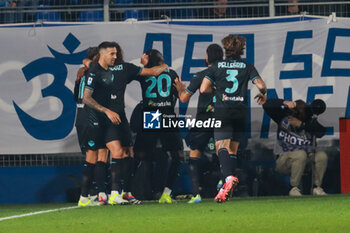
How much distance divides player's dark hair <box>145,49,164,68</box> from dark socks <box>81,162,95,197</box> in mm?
1784

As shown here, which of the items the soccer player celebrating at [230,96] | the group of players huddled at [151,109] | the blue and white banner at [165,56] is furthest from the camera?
the blue and white banner at [165,56]

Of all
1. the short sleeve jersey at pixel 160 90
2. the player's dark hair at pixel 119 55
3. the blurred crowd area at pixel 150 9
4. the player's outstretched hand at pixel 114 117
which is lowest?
the player's outstretched hand at pixel 114 117

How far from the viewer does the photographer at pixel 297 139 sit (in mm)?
11164

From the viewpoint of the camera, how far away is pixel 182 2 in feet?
38.9

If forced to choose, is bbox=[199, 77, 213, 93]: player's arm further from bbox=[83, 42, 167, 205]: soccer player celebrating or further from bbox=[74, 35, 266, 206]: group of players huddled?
bbox=[83, 42, 167, 205]: soccer player celebrating

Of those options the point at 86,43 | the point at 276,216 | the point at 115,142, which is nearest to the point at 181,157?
the point at 115,142

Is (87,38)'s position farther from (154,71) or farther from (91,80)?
(91,80)

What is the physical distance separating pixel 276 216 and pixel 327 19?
5.50 metres

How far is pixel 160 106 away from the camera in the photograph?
1100cm

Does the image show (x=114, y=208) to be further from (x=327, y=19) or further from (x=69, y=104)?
(x=327, y=19)

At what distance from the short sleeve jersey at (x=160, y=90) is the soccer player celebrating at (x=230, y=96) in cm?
162

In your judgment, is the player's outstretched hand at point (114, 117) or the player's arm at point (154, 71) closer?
the player's outstretched hand at point (114, 117)

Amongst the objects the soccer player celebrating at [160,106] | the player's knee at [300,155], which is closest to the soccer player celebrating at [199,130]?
the soccer player celebrating at [160,106]

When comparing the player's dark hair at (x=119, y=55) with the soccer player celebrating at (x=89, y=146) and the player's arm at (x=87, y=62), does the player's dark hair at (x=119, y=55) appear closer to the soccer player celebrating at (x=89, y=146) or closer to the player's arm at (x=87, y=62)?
the soccer player celebrating at (x=89, y=146)
